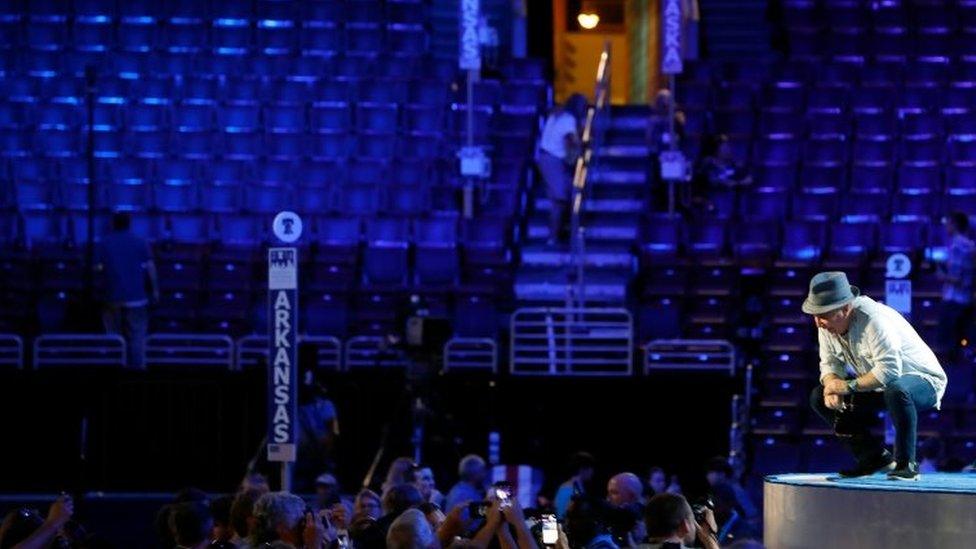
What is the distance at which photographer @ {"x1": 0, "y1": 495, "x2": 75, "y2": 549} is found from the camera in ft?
28.2

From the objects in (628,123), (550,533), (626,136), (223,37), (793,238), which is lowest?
(550,533)

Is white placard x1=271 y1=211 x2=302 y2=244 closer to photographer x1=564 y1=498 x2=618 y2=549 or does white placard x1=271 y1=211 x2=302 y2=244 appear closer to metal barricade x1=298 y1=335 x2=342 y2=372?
metal barricade x1=298 y1=335 x2=342 y2=372

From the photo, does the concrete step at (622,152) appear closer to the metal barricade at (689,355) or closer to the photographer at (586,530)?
the metal barricade at (689,355)

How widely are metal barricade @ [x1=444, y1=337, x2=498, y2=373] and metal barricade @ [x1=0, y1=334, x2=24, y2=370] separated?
11.7ft

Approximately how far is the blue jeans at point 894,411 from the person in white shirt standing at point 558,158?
1000cm

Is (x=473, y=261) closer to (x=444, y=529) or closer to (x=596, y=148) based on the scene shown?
(x=596, y=148)

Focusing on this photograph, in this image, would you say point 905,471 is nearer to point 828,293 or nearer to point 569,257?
point 828,293

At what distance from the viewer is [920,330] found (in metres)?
18.4

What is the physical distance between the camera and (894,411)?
30.7ft

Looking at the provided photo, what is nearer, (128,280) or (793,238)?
(128,280)

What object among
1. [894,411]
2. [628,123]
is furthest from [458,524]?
[628,123]

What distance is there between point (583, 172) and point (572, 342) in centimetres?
252

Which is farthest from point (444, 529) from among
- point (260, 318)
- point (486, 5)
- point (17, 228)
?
point (486, 5)

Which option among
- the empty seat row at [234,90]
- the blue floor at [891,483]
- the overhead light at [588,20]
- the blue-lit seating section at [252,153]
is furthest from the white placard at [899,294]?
the overhead light at [588,20]
